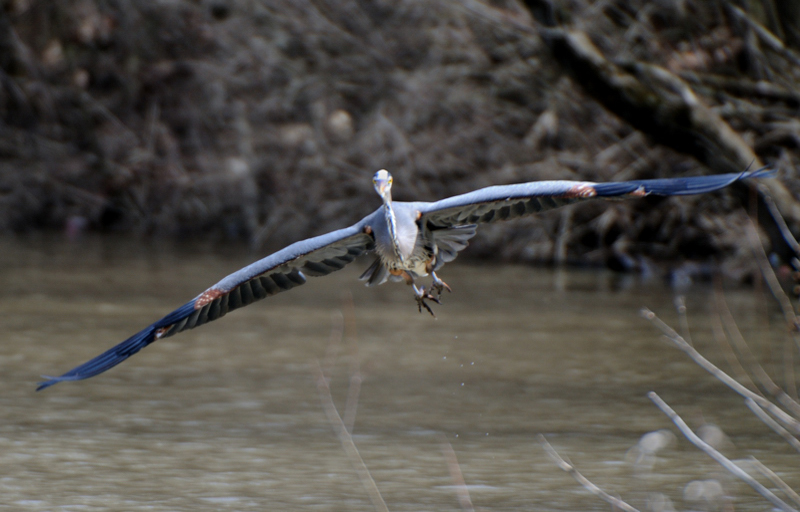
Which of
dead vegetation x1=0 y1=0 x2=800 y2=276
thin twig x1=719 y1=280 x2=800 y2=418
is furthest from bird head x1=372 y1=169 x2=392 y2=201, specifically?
dead vegetation x1=0 y1=0 x2=800 y2=276


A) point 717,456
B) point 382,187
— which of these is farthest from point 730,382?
point 382,187

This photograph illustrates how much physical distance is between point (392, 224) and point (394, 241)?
0.10 metres

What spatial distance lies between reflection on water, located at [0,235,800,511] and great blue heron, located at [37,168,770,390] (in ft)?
2.36

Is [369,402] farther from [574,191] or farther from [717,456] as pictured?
[717,456]

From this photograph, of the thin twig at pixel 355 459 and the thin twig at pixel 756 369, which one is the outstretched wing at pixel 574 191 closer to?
the thin twig at pixel 756 369

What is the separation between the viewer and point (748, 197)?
705 centimetres

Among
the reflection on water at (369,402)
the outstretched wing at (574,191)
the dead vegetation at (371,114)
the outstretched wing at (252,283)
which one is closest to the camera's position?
the outstretched wing at (574,191)

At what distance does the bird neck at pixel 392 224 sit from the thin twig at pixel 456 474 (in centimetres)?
87

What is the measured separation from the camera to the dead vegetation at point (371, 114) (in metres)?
11.1

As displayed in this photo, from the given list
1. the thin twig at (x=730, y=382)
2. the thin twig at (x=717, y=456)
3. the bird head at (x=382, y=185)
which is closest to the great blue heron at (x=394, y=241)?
the bird head at (x=382, y=185)

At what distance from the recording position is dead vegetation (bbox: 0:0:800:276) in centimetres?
1107

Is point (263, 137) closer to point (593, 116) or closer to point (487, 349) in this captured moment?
point (593, 116)

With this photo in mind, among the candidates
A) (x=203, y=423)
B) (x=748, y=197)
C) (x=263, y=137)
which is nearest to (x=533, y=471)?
(x=203, y=423)

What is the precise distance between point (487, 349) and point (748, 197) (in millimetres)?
2180
